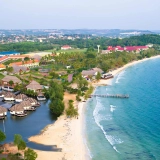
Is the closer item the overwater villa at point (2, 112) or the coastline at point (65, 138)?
the coastline at point (65, 138)

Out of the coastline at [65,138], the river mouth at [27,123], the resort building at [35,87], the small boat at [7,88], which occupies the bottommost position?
the small boat at [7,88]

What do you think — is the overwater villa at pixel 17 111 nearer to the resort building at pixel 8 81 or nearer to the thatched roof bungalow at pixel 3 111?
the thatched roof bungalow at pixel 3 111

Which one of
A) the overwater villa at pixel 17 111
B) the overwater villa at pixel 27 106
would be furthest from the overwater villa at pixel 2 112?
the overwater villa at pixel 27 106

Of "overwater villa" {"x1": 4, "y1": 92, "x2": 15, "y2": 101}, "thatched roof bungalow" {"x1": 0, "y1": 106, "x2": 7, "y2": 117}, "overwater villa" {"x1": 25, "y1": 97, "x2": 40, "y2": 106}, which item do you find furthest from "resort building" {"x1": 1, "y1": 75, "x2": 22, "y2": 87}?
"thatched roof bungalow" {"x1": 0, "y1": 106, "x2": 7, "y2": 117}

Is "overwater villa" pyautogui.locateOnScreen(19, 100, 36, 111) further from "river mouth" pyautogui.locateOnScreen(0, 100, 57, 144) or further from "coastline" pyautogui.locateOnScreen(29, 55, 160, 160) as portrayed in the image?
"coastline" pyautogui.locateOnScreen(29, 55, 160, 160)

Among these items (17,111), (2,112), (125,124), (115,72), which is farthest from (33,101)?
(115,72)

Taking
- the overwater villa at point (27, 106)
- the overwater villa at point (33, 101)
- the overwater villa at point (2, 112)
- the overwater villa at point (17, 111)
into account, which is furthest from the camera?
the overwater villa at point (33, 101)

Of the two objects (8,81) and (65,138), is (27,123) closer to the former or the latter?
(65,138)
